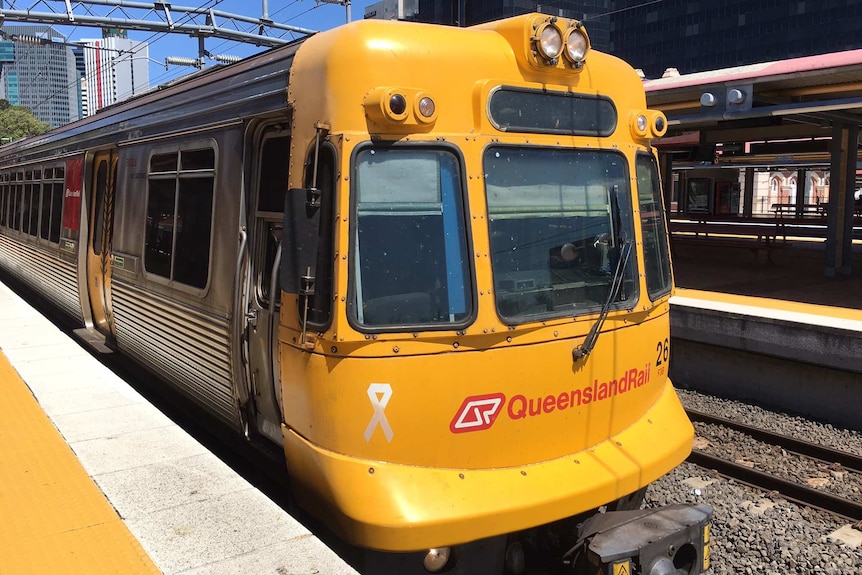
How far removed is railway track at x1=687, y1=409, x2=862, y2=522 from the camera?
5.44 m

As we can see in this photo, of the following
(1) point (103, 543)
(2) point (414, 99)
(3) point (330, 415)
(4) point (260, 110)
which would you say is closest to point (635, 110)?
(2) point (414, 99)

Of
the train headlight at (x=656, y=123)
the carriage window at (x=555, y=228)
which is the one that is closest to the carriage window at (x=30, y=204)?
the carriage window at (x=555, y=228)

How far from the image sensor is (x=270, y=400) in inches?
156

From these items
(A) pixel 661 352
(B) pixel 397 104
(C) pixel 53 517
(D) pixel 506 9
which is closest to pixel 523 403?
(A) pixel 661 352

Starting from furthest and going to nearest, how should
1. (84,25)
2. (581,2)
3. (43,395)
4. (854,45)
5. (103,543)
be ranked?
1. (581,2)
2. (854,45)
3. (84,25)
4. (43,395)
5. (103,543)

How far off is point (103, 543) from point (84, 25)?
1631 centimetres

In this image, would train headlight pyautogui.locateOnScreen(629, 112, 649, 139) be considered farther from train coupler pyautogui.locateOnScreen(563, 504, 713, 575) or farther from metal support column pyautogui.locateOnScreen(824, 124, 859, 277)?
metal support column pyautogui.locateOnScreen(824, 124, 859, 277)

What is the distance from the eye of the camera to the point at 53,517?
3521mm

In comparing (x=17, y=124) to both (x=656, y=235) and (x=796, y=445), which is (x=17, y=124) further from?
(x=656, y=235)

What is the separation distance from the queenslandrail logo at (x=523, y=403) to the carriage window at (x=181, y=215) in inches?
77.4

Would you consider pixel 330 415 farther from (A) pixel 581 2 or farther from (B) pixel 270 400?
(A) pixel 581 2

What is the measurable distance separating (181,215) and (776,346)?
628cm

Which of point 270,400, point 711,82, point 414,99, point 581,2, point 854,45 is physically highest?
point 581,2

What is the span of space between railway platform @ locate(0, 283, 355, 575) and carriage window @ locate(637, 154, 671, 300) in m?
2.25
